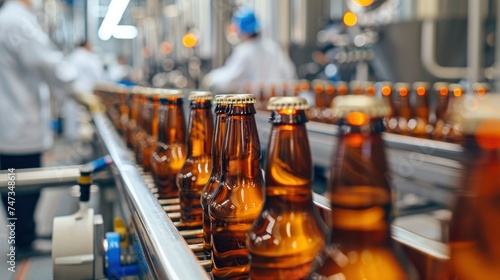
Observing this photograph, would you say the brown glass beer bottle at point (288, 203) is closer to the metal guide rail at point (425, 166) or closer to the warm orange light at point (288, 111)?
the warm orange light at point (288, 111)

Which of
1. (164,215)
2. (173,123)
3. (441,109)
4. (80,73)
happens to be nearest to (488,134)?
(164,215)

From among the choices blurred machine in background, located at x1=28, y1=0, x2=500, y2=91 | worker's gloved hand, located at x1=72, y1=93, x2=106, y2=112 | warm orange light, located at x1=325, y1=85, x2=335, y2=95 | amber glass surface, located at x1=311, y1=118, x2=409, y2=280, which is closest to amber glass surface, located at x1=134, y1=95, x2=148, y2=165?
blurred machine in background, located at x1=28, y1=0, x2=500, y2=91

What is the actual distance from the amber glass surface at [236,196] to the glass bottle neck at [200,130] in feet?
0.65

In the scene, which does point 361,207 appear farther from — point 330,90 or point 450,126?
point 330,90

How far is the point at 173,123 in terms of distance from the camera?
1015 millimetres

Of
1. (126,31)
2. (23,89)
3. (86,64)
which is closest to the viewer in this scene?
(23,89)

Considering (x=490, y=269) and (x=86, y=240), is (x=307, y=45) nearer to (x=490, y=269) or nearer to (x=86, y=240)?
(x=86, y=240)

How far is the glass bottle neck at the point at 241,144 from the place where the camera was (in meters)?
0.62

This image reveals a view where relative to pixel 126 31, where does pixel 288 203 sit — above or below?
below

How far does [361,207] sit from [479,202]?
8 cm

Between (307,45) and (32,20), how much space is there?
2.76 m

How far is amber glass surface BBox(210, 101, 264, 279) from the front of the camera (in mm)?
623

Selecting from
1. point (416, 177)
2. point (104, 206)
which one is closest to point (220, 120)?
point (416, 177)

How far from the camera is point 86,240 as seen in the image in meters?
1.01
